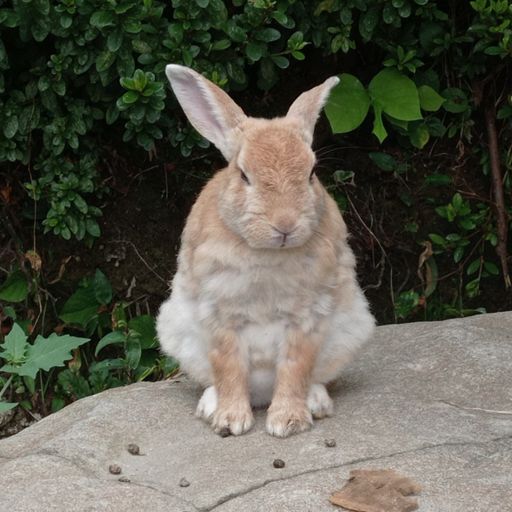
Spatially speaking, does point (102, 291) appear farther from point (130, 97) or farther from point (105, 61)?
point (105, 61)

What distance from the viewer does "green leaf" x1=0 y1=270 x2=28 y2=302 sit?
6762mm

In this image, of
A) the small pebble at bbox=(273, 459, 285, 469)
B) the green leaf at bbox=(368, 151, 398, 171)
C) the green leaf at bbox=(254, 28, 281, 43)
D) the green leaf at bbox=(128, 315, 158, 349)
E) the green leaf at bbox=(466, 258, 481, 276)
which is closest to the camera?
the small pebble at bbox=(273, 459, 285, 469)

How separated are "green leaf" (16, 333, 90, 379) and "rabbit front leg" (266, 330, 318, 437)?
2.69 ft

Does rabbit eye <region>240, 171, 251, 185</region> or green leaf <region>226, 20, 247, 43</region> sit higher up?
green leaf <region>226, 20, 247, 43</region>

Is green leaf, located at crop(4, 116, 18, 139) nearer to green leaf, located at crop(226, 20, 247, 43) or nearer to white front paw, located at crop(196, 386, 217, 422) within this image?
green leaf, located at crop(226, 20, 247, 43)

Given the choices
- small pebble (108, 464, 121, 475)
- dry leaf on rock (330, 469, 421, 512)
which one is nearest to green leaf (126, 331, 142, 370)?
small pebble (108, 464, 121, 475)

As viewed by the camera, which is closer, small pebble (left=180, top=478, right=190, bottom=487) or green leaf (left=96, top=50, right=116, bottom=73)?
small pebble (left=180, top=478, right=190, bottom=487)

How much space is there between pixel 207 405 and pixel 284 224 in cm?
96

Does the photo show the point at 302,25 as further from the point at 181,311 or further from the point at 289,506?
the point at 289,506

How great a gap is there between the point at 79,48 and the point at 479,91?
8.04 feet

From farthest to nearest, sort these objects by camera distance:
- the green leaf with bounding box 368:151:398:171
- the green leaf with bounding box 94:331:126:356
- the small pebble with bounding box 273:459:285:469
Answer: the green leaf with bounding box 368:151:398:171, the green leaf with bounding box 94:331:126:356, the small pebble with bounding box 273:459:285:469

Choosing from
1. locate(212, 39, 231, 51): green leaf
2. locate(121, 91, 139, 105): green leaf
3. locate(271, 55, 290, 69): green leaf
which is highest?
locate(212, 39, 231, 51): green leaf

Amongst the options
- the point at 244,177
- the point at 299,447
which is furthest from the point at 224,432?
the point at 244,177

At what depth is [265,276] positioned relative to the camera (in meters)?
4.57
